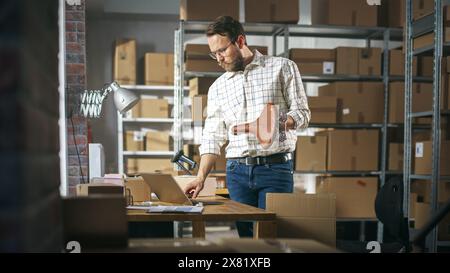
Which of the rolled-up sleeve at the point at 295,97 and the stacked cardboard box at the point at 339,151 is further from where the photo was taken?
the stacked cardboard box at the point at 339,151

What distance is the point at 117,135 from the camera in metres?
5.02

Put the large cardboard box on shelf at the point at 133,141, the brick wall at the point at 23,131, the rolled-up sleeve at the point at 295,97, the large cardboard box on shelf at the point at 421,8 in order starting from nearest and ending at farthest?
the brick wall at the point at 23,131
the rolled-up sleeve at the point at 295,97
the large cardboard box on shelf at the point at 421,8
the large cardboard box on shelf at the point at 133,141

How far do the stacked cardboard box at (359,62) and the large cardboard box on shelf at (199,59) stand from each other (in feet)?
2.05

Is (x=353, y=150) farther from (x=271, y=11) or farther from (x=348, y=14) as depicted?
(x=271, y=11)

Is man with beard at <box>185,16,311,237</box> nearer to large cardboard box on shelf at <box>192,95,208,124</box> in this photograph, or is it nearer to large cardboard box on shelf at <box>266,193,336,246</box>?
large cardboard box on shelf at <box>266,193,336,246</box>

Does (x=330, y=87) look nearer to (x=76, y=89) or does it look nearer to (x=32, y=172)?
(x=76, y=89)

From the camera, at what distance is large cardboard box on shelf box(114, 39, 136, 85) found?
4.91 metres

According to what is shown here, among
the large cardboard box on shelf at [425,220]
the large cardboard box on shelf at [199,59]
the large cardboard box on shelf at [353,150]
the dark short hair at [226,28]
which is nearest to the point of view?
the dark short hair at [226,28]

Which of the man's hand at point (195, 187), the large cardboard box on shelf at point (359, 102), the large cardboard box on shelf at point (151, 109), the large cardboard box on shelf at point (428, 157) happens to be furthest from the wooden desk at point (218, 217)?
the large cardboard box on shelf at point (151, 109)

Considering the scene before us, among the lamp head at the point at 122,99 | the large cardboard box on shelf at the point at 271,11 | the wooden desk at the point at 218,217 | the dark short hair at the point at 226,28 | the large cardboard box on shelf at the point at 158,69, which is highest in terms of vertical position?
the large cardboard box on shelf at the point at 271,11

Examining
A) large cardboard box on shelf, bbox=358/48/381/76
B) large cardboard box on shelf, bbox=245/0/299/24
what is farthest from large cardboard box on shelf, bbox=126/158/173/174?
large cardboard box on shelf, bbox=358/48/381/76

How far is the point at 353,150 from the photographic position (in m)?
3.45

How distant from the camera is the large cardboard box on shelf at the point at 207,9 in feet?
10.3

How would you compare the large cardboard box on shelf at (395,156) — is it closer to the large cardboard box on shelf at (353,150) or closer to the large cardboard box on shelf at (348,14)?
the large cardboard box on shelf at (353,150)
